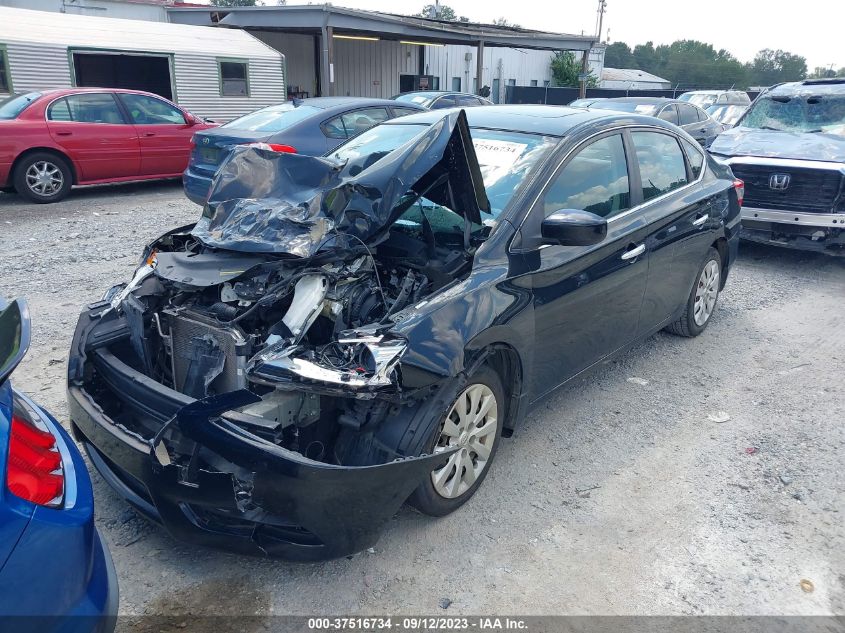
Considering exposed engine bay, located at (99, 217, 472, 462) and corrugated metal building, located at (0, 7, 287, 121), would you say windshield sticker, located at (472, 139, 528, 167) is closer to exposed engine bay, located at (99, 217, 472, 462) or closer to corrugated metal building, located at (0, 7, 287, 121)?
exposed engine bay, located at (99, 217, 472, 462)

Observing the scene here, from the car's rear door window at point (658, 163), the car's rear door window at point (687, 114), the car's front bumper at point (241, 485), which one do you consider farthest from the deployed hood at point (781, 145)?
the car's front bumper at point (241, 485)

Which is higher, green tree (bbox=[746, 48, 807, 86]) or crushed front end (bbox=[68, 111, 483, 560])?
green tree (bbox=[746, 48, 807, 86])

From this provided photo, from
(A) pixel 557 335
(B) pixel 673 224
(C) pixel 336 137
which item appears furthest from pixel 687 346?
(C) pixel 336 137

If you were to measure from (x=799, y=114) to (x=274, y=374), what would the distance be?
8.44 m

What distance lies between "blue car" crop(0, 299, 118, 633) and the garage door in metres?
20.0

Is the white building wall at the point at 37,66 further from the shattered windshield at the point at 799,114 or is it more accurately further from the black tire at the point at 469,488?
the black tire at the point at 469,488

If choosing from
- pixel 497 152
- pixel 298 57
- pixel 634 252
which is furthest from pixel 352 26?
pixel 634 252

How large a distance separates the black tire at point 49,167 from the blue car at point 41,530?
859 centimetres

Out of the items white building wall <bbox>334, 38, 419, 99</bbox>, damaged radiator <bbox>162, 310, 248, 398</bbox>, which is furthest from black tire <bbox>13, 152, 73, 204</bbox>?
white building wall <bbox>334, 38, 419, 99</bbox>

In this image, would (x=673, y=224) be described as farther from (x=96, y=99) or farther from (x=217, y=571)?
(x=96, y=99)

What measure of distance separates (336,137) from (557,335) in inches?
236

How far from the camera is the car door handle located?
3967mm

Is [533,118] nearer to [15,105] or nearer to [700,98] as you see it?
[15,105]

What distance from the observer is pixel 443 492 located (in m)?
3.05
